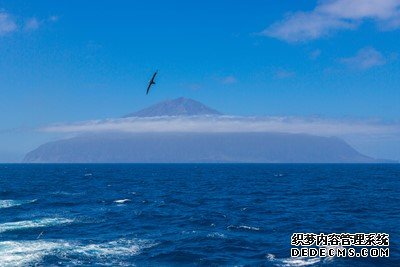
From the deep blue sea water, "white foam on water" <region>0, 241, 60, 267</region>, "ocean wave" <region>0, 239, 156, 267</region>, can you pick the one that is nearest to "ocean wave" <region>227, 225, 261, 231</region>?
the deep blue sea water

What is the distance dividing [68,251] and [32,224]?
64.3ft

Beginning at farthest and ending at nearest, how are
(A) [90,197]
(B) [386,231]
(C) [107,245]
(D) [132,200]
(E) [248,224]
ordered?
(A) [90,197] → (D) [132,200] → (E) [248,224] → (B) [386,231] → (C) [107,245]

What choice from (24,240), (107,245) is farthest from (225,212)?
(24,240)

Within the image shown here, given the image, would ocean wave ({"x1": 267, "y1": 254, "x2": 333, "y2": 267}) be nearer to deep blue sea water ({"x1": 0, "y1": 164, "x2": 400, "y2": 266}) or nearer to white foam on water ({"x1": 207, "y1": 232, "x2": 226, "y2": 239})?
deep blue sea water ({"x1": 0, "y1": 164, "x2": 400, "y2": 266})

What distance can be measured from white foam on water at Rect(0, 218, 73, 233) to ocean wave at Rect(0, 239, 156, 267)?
9820 mm

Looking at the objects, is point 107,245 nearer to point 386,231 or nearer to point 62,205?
point 386,231

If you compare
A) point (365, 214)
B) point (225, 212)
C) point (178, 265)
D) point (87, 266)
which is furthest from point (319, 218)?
point (87, 266)

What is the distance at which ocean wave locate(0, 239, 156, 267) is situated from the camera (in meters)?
44.9

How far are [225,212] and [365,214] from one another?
22.7m

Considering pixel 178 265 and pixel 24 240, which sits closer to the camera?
pixel 178 265

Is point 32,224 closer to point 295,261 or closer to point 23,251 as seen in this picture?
point 23,251

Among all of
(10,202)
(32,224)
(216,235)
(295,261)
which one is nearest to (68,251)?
(216,235)

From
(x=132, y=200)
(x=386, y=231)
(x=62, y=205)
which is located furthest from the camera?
(x=132, y=200)

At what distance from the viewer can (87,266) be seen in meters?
42.8
